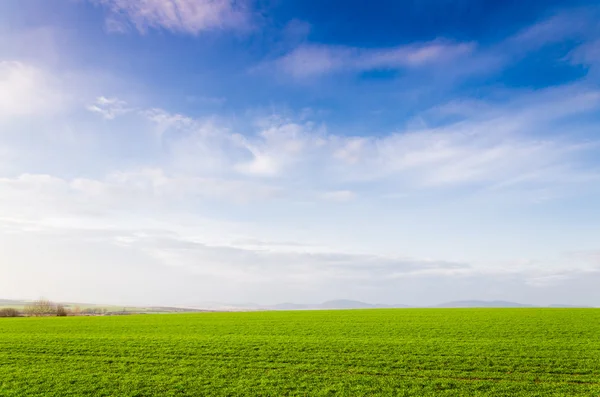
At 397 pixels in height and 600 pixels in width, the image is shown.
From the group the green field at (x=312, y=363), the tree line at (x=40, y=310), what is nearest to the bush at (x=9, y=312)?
the tree line at (x=40, y=310)

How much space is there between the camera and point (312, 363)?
76.0 feet

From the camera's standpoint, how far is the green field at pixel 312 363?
726 inches

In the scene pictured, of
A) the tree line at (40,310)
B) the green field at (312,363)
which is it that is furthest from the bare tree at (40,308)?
the green field at (312,363)

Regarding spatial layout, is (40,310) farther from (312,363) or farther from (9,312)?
(312,363)

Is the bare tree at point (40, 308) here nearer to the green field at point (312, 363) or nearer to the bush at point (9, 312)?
the bush at point (9, 312)

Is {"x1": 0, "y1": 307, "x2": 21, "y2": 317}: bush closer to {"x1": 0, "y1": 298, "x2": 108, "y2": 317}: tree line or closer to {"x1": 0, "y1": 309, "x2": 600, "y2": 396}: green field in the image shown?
{"x1": 0, "y1": 298, "x2": 108, "y2": 317}: tree line

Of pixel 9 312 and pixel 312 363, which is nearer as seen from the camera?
pixel 312 363

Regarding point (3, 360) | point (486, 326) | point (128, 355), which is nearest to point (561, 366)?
point (486, 326)

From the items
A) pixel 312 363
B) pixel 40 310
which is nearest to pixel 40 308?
pixel 40 310

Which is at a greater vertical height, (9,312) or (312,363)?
(9,312)

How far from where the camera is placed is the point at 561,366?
21766 millimetres

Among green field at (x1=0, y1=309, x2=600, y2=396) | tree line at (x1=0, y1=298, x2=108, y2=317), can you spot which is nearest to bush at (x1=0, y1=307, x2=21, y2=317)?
tree line at (x1=0, y1=298, x2=108, y2=317)

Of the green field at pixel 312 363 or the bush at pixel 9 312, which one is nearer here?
the green field at pixel 312 363

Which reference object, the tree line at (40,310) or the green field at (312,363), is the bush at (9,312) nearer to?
the tree line at (40,310)
